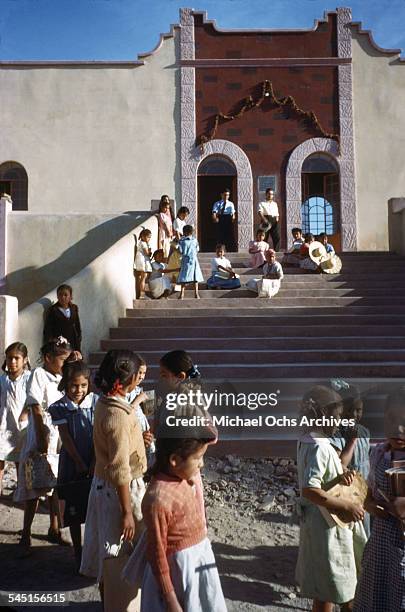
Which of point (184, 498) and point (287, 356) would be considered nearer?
point (184, 498)

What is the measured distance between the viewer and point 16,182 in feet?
46.0

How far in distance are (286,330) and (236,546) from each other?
3.71 meters

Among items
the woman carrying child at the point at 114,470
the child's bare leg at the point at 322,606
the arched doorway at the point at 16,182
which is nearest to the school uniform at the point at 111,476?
the woman carrying child at the point at 114,470

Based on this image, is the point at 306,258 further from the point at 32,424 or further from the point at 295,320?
the point at 32,424

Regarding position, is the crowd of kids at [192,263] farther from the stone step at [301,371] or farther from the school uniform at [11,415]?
the school uniform at [11,415]

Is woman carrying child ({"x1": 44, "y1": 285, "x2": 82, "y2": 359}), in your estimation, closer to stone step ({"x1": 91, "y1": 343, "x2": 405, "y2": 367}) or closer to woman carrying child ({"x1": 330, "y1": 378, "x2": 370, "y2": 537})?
stone step ({"x1": 91, "y1": 343, "x2": 405, "y2": 367})

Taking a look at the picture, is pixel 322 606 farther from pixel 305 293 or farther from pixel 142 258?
pixel 142 258

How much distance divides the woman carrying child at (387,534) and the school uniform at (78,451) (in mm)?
1626

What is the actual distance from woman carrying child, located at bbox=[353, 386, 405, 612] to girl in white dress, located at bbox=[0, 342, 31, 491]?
278 centimetres

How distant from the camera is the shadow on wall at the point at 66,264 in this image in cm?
999

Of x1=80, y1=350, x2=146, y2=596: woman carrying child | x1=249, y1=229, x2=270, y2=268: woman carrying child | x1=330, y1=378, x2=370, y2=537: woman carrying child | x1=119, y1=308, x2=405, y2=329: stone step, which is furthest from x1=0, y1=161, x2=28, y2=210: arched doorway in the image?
x1=330, y1=378, x2=370, y2=537: woman carrying child

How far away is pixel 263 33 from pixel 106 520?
14060 mm

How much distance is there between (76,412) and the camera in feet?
10.8

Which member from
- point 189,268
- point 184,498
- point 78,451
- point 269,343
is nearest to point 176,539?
point 184,498
